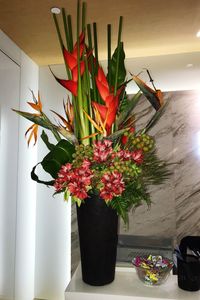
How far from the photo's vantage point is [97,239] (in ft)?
2.91

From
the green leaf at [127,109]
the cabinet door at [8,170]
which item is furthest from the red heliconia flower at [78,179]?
the cabinet door at [8,170]

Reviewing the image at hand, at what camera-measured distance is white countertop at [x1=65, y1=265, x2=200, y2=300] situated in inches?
33.6

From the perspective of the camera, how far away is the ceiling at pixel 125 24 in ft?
5.67

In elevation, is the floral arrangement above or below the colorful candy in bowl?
above

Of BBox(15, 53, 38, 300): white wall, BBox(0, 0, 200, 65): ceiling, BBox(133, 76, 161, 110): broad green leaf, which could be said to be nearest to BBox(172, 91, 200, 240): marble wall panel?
BBox(0, 0, 200, 65): ceiling

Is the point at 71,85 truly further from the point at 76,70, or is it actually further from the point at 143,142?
the point at 143,142

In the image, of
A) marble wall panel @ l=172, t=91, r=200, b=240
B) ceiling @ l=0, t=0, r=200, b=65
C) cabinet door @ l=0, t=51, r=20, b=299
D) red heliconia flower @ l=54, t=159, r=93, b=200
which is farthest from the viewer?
marble wall panel @ l=172, t=91, r=200, b=240

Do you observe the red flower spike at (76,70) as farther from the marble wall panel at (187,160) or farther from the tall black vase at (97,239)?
the marble wall panel at (187,160)

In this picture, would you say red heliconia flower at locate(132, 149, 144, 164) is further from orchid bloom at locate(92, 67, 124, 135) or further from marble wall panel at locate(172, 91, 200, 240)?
marble wall panel at locate(172, 91, 200, 240)

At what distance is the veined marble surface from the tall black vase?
58.6 inches

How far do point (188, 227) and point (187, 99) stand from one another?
1.13 metres

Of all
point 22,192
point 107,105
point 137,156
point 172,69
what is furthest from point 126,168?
point 172,69

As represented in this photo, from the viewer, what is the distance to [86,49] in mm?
953

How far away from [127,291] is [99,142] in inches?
20.0
